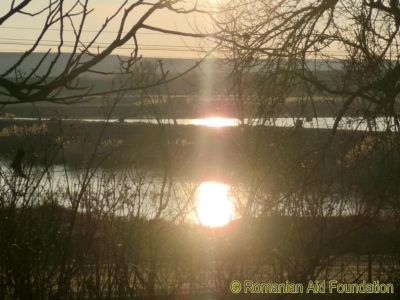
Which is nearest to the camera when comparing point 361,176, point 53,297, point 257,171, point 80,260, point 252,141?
point 53,297

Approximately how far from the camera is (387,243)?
6262mm

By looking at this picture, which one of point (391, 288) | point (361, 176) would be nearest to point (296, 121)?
point (361, 176)

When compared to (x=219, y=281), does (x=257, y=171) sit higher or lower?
higher

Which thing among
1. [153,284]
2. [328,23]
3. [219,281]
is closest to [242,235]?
[219,281]

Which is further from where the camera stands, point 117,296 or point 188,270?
point 188,270

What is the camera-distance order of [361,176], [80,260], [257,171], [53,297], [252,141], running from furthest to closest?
[361,176]
[252,141]
[257,171]
[80,260]
[53,297]

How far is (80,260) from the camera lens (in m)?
5.10

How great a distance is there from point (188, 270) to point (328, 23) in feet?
10.4

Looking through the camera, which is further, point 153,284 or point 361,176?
point 361,176

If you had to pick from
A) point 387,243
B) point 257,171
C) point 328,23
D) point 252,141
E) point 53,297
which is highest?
point 328,23

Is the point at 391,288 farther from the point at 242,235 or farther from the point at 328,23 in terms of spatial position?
the point at 328,23

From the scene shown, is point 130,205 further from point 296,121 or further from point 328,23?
point 328,23

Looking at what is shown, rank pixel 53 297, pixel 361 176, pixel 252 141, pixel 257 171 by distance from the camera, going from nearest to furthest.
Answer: pixel 53 297 < pixel 257 171 < pixel 252 141 < pixel 361 176

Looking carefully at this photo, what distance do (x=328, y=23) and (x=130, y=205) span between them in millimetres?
3065
